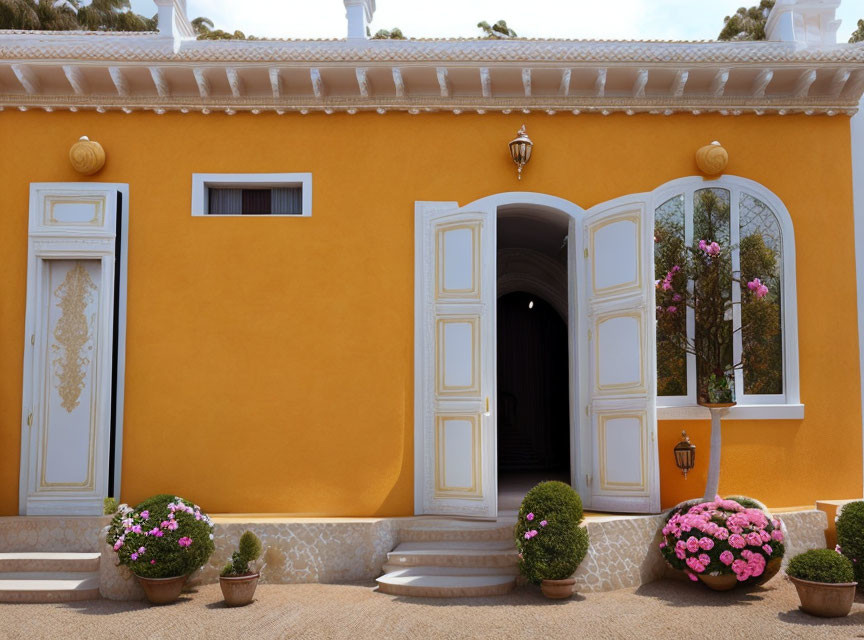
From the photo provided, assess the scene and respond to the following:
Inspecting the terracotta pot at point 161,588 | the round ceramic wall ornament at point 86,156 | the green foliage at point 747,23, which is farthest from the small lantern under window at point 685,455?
the green foliage at point 747,23

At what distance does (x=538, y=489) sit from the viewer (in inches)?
281

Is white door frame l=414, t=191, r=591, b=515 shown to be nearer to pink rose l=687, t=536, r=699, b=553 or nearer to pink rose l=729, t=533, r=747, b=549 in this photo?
pink rose l=687, t=536, r=699, b=553

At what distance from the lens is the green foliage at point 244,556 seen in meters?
6.85

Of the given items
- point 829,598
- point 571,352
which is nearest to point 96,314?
point 571,352

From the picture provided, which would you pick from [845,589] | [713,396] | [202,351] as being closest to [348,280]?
[202,351]

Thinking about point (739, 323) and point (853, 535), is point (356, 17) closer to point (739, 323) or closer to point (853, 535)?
point (739, 323)

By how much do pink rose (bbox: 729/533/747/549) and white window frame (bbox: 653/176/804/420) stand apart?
1.49m

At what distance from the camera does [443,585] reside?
6.90 meters

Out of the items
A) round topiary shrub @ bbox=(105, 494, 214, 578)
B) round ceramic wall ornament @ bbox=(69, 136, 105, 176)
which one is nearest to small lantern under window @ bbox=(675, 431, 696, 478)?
round topiary shrub @ bbox=(105, 494, 214, 578)

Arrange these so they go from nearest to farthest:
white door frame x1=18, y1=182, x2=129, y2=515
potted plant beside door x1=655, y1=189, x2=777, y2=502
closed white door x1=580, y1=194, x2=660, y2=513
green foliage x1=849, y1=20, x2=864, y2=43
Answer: closed white door x1=580, y1=194, x2=660, y2=513 < white door frame x1=18, y1=182, x2=129, y2=515 < potted plant beside door x1=655, y1=189, x2=777, y2=502 < green foliage x1=849, y1=20, x2=864, y2=43

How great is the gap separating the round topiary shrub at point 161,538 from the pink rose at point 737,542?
4.37m

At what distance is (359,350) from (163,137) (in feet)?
9.66

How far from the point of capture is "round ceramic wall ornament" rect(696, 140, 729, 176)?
8328 millimetres

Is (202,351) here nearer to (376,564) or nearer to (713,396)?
(376,564)
